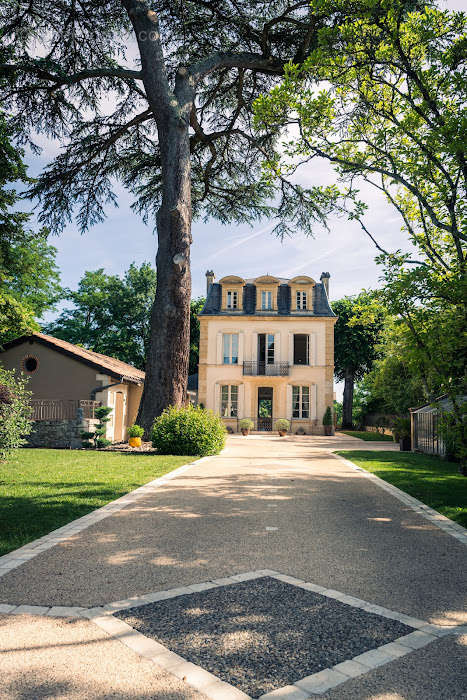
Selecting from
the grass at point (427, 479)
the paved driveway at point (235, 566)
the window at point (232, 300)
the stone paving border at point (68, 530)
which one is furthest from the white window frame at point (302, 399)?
the stone paving border at point (68, 530)

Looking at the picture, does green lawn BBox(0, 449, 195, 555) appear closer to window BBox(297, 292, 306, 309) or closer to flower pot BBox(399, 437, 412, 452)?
flower pot BBox(399, 437, 412, 452)

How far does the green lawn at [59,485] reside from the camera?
5.11 m

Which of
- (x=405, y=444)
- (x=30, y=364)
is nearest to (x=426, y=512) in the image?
(x=405, y=444)

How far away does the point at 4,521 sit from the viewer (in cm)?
518

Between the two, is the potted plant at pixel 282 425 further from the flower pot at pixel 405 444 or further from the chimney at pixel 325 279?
the flower pot at pixel 405 444

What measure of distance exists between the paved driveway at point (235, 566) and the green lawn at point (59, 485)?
530 mm

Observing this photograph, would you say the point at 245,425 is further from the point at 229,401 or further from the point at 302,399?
the point at 302,399

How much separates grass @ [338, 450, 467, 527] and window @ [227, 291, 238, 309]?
60.7ft

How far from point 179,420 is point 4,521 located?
24.9 ft

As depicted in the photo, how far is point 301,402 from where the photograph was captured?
29.8 meters

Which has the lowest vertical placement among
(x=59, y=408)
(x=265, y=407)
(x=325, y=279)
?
(x=59, y=408)

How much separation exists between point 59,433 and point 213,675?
48.0ft

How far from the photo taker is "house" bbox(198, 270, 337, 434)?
1174 inches

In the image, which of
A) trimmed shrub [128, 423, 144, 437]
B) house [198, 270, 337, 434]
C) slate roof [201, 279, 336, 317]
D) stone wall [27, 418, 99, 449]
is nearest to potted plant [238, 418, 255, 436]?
house [198, 270, 337, 434]
